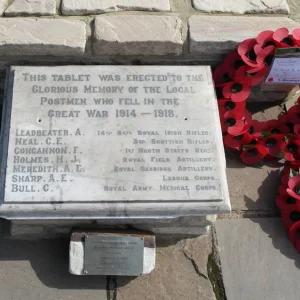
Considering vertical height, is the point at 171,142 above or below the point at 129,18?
below

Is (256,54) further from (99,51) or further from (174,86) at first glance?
(99,51)

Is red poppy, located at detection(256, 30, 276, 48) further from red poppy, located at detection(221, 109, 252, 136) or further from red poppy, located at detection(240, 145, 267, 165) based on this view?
red poppy, located at detection(240, 145, 267, 165)

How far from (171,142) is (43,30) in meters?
0.96

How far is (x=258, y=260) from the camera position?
271cm

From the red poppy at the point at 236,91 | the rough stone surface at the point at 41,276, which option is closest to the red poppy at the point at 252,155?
the red poppy at the point at 236,91

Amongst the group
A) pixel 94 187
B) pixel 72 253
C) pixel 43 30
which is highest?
pixel 43 30

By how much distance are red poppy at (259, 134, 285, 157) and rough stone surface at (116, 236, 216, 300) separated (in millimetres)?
670

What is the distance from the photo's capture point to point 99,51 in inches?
106

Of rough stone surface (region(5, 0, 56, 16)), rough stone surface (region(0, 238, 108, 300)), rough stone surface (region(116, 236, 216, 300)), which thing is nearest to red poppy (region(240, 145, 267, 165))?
rough stone surface (region(116, 236, 216, 300))

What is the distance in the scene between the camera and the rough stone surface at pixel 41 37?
2.59 metres

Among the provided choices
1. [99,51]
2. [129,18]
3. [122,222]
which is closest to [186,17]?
[129,18]

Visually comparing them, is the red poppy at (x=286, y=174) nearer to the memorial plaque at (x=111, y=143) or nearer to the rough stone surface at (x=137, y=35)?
the memorial plaque at (x=111, y=143)

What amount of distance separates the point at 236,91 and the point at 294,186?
654 millimetres

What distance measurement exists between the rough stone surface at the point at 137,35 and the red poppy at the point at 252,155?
2.44ft
